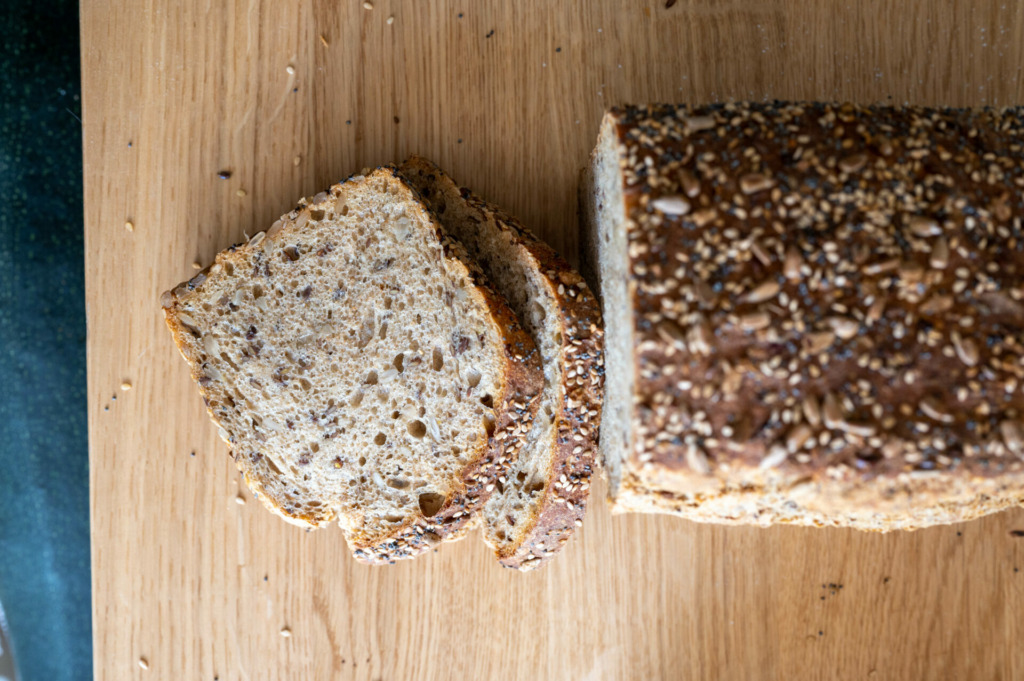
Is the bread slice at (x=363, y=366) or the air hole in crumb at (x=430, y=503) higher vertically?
the bread slice at (x=363, y=366)

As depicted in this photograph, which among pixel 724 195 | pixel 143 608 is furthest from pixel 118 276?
pixel 724 195

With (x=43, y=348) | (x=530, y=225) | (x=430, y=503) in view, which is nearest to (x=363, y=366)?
(x=430, y=503)

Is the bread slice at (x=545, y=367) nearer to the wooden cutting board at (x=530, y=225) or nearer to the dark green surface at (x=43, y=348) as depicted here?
the wooden cutting board at (x=530, y=225)

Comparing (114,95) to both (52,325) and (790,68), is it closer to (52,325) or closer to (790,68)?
(52,325)

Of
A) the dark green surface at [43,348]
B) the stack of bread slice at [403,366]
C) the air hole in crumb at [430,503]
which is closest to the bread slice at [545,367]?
the stack of bread slice at [403,366]

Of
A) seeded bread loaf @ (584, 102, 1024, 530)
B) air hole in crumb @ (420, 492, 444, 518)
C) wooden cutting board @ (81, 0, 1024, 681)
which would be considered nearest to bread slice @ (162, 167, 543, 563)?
air hole in crumb @ (420, 492, 444, 518)

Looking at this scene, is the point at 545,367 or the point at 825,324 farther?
the point at 545,367

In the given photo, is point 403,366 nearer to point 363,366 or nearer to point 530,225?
point 363,366
